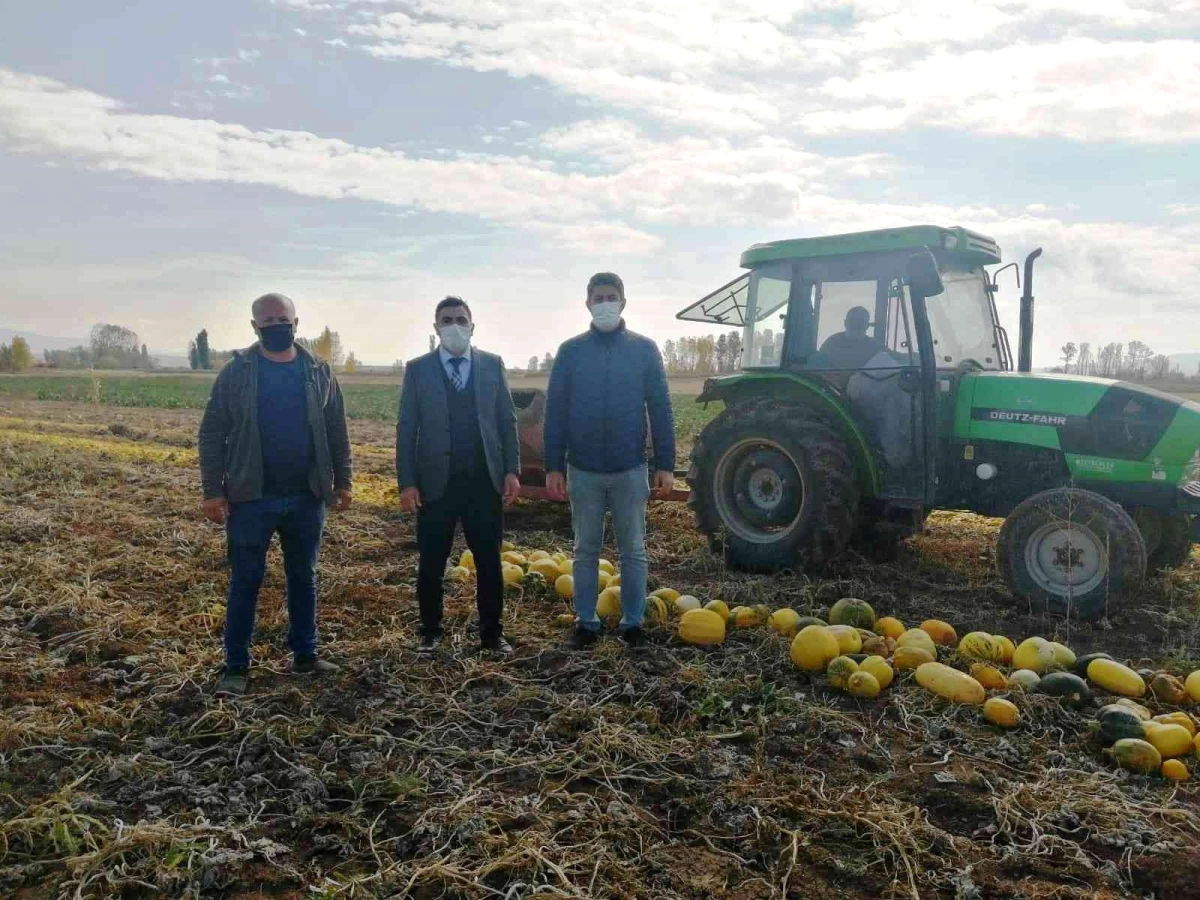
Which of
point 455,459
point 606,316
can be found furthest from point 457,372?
point 606,316

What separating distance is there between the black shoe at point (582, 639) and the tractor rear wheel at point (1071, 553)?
292 cm

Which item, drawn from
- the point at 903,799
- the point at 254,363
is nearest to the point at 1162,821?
the point at 903,799

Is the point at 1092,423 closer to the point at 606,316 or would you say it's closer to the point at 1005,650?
the point at 1005,650

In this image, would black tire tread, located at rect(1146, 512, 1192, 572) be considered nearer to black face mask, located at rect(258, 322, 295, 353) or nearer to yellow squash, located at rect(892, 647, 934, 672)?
yellow squash, located at rect(892, 647, 934, 672)

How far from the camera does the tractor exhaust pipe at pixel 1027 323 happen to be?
22.9 feet

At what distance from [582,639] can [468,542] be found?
2.98ft

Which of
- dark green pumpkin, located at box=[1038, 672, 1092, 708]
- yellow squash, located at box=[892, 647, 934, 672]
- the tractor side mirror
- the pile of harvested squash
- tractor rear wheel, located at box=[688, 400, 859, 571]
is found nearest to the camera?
the pile of harvested squash

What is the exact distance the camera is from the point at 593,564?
5.38 meters

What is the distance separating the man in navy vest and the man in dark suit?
35 centimetres

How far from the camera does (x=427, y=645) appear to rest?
531cm

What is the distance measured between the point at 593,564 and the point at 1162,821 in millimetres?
3046

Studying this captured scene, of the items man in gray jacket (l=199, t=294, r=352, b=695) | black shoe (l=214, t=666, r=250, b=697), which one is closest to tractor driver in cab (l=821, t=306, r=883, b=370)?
man in gray jacket (l=199, t=294, r=352, b=695)

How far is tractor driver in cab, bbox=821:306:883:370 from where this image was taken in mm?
7090

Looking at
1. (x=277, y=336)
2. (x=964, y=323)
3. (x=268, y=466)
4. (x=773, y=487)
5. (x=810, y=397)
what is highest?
(x=964, y=323)
